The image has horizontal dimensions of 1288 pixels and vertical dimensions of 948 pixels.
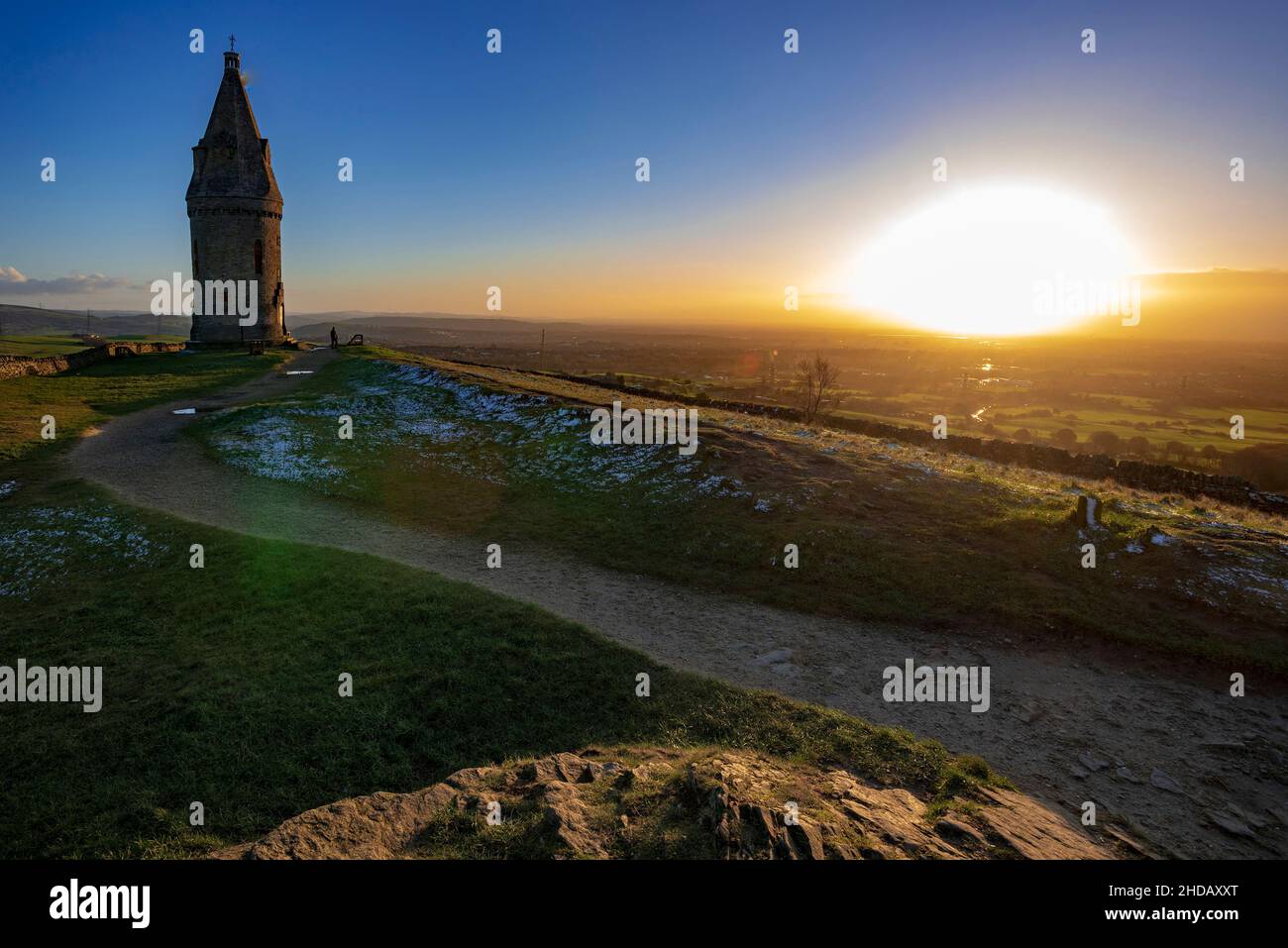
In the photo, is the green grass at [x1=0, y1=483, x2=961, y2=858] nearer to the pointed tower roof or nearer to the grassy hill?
the grassy hill

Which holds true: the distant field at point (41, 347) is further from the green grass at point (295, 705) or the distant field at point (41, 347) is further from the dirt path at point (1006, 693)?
the green grass at point (295, 705)

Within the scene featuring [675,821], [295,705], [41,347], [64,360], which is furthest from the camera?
[41,347]

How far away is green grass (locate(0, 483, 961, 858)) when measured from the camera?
7281mm

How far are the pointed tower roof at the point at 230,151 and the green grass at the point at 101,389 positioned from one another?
12862 mm

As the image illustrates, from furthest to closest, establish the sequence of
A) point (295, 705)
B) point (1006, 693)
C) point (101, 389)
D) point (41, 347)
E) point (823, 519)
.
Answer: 1. point (41, 347)
2. point (101, 389)
3. point (823, 519)
4. point (1006, 693)
5. point (295, 705)

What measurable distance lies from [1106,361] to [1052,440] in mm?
136762

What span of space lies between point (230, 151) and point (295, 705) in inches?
2129

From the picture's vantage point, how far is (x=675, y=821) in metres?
5.87

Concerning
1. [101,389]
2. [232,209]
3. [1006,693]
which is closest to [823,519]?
[1006,693]

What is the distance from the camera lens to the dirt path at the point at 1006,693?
7.42 meters

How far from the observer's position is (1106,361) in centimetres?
16338

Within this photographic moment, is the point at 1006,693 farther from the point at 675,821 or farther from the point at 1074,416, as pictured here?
the point at 1074,416

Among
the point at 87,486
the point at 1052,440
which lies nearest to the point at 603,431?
the point at 87,486

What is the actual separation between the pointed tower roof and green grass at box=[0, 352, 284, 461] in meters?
12.9
